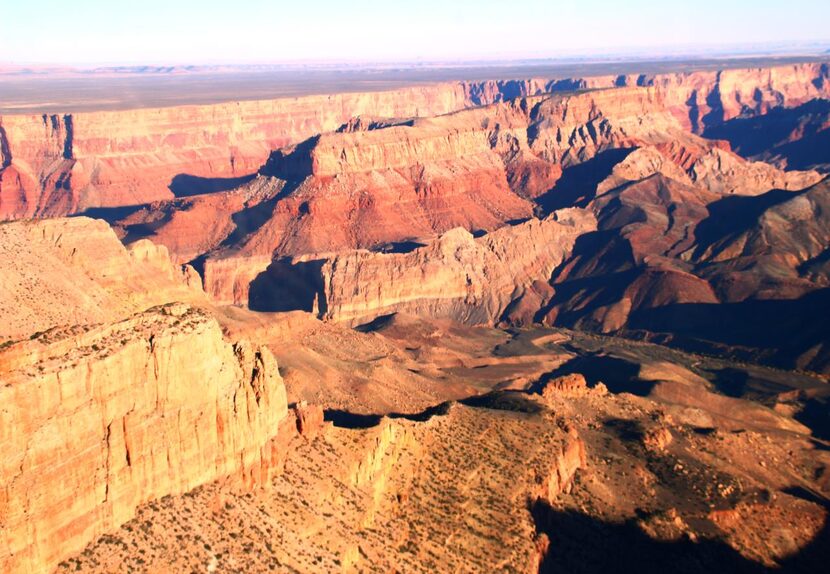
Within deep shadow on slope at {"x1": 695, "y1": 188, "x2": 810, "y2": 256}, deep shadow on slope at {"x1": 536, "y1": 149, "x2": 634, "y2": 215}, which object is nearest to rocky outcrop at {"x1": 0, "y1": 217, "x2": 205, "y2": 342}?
deep shadow on slope at {"x1": 695, "y1": 188, "x2": 810, "y2": 256}

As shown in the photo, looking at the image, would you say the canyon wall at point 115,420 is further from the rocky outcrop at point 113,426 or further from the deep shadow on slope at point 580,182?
the deep shadow on slope at point 580,182

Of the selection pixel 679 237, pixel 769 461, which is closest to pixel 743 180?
pixel 679 237

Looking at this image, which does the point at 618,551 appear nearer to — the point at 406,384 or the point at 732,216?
the point at 406,384

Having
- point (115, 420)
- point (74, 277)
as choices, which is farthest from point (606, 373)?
point (115, 420)

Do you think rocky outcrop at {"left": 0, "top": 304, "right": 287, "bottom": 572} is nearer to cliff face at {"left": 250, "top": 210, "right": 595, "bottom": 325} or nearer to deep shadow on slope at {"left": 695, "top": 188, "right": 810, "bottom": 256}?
cliff face at {"left": 250, "top": 210, "right": 595, "bottom": 325}

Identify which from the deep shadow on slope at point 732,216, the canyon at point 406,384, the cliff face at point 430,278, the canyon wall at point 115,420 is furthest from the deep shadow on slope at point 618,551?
the deep shadow on slope at point 732,216

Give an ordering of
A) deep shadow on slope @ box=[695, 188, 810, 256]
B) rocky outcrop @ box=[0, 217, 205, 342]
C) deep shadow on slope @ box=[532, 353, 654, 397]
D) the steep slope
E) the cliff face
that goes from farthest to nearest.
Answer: deep shadow on slope @ box=[695, 188, 810, 256] < the cliff face < the steep slope < deep shadow on slope @ box=[532, 353, 654, 397] < rocky outcrop @ box=[0, 217, 205, 342]
